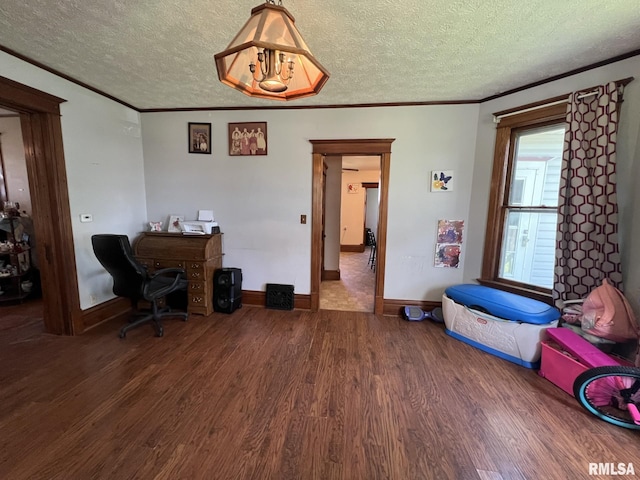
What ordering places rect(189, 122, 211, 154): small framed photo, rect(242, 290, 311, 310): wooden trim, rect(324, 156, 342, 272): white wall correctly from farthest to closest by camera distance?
rect(324, 156, 342, 272): white wall
rect(242, 290, 311, 310): wooden trim
rect(189, 122, 211, 154): small framed photo

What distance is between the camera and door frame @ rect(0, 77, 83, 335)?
239cm

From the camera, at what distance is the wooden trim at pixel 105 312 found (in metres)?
2.80


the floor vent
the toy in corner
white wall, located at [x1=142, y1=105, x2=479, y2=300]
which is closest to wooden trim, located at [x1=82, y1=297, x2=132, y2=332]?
white wall, located at [x1=142, y1=105, x2=479, y2=300]

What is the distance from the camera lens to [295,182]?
10.8ft

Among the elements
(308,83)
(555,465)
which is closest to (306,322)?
(555,465)

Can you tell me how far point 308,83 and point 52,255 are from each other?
9.76ft

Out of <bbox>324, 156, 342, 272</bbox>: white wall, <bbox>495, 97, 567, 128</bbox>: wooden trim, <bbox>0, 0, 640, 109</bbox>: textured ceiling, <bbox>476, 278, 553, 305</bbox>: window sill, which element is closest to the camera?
<bbox>0, 0, 640, 109</bbox>: textured ceiling

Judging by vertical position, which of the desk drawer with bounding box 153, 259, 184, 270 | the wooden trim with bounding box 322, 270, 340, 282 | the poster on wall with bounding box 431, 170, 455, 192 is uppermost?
the poster on wall with bounding box 431, 170, 455, 192

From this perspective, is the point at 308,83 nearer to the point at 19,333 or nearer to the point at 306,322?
the point at 306,322

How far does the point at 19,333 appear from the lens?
2.69 meters

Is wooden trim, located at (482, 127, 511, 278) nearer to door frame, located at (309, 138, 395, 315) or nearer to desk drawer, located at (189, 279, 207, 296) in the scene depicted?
door frame, located at (309, 138, 395, 315)

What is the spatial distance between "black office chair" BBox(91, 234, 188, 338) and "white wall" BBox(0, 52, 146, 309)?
47 centimetres

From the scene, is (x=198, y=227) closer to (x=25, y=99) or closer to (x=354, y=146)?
(x=25, y=99)

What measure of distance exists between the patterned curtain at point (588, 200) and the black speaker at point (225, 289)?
3.26 meters
